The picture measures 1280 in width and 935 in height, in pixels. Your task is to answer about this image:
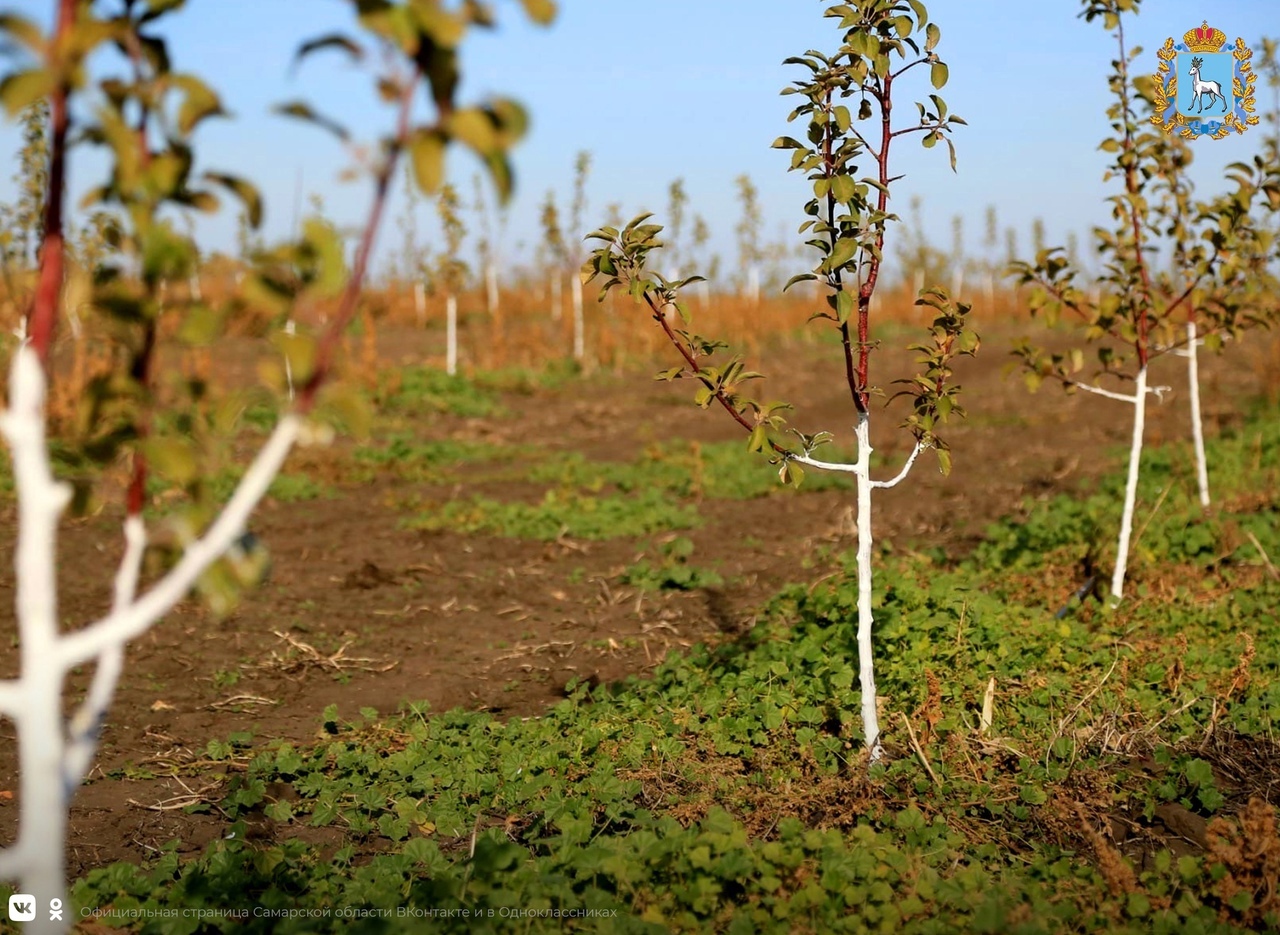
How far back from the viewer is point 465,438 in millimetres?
12406

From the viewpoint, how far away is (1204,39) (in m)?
7.00

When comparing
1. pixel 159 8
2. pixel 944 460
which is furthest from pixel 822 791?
pixel 159 8

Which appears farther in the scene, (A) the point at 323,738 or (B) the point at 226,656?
(B) the point at 226,656

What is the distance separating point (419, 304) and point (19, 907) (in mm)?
19785

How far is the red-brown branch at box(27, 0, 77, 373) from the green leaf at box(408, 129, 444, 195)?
631 mm

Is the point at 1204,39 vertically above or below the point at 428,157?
above

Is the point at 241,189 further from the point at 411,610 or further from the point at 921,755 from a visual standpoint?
the point at 411,610

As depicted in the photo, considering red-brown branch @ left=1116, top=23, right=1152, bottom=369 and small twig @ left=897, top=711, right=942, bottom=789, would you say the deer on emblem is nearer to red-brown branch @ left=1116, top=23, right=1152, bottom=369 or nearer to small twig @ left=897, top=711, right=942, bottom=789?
red-brown branch @ left=1116, top=23, right=1152, bottom=369

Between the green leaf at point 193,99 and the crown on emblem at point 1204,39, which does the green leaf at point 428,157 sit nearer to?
the green leaf at point 193,99

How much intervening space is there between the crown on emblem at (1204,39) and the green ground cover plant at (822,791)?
131 inches

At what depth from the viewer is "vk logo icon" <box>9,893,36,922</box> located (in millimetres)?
3055

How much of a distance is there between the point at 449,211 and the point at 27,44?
14282mm

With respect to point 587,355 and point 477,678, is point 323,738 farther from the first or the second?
point 587,355

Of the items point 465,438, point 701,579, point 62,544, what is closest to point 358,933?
point 701,579
